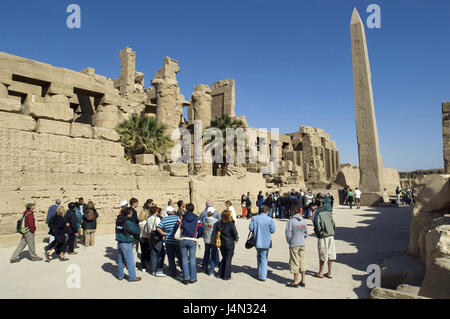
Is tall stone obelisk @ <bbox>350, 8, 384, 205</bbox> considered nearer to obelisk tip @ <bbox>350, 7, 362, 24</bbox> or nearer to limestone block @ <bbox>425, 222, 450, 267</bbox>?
obelisk tip @ <bbox>350, 7, 362, 24</bbox>

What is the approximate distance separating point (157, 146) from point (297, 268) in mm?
11265

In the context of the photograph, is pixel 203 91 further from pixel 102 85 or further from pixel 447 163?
pixel 447 163

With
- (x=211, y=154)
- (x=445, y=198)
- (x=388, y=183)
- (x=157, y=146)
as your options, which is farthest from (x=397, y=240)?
(x=388, y=183)

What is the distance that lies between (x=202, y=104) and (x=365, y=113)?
39.6 ft

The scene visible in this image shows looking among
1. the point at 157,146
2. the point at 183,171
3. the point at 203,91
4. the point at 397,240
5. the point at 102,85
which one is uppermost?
the point at 203,91

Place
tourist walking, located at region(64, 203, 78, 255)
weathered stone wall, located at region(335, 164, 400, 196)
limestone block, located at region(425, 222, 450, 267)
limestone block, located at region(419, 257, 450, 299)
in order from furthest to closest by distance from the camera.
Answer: weathered stone wall, located at region(335, 164, 400, 196)
tourist walking, located at region(64, 203, 78, 255)
limestone block, located at region(425, 222, 450, 267)
limestone block, located at region(419, 257, 450, 299)

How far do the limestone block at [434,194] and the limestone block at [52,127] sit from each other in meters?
9.35

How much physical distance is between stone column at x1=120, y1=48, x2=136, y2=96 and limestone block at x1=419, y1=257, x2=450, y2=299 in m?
24.7

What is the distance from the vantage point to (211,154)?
21.3m

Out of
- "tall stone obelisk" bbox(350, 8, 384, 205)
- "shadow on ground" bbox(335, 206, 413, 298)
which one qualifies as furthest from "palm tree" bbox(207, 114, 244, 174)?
"shadow on ground" bbox(335, 206, 413, 298)

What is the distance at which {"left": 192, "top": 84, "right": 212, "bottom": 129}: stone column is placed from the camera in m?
25.1

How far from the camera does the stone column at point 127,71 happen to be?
25.7 m

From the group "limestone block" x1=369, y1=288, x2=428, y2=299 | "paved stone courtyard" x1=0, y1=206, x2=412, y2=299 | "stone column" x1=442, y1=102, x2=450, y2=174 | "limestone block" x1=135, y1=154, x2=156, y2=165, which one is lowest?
"paved stone courtyard" x1=0, y1=206, x2=412, y2=299

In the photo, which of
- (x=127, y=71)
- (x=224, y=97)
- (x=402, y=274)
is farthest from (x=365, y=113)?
(x=127, y=71)
